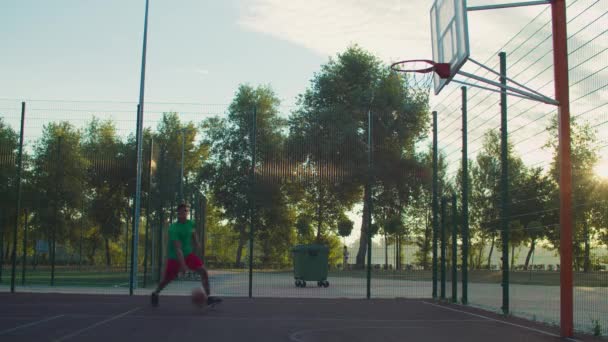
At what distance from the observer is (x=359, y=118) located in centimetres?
3075

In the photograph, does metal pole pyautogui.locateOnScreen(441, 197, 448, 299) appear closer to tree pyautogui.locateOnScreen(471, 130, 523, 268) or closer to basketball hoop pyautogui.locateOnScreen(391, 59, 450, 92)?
tree pyautogui.locateOnScreen(471, 130, 523, 268)

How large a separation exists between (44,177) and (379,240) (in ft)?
30.8

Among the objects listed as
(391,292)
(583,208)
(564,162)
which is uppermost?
(564,162)

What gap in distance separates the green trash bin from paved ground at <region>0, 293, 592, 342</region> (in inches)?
254

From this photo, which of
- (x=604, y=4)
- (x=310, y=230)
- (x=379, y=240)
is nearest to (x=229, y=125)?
(x=310, y=230)

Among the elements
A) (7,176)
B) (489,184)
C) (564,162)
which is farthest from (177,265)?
(489,184)

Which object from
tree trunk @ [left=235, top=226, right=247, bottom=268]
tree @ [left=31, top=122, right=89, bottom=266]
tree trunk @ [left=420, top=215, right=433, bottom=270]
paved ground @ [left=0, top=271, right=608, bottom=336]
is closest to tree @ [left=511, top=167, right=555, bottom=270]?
paved ground @ [left=0, top=271, right=608, bottom=336]

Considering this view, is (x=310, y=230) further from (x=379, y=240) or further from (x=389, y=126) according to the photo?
(x=389, y=126)

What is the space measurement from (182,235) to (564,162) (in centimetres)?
632

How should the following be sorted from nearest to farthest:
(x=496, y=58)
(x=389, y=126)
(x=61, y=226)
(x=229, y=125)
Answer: (x=496, y=58) → (x=61, y=226) → (x=229, y=125) → (x=389, y=126)

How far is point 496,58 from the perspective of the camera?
41.9ft

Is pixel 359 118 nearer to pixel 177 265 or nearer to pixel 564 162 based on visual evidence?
pixel 177 265

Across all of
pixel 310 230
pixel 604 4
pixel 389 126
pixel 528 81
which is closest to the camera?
pixel 604 4

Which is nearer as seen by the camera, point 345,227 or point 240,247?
point 240,247
